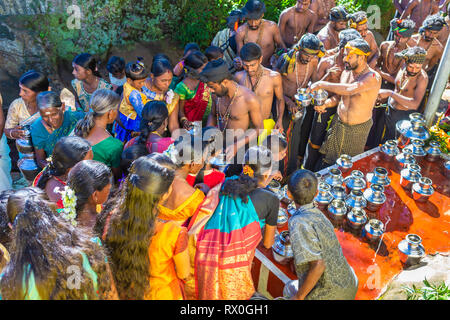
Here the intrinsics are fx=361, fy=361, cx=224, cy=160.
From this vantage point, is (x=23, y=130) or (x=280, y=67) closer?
(x=23, y=130)

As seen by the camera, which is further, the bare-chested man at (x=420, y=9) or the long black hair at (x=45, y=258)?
the bare-chested man at (x=420, y=9)

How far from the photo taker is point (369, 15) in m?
8.23

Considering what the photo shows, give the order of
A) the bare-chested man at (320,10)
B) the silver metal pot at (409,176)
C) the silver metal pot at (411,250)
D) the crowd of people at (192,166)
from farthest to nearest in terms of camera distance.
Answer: the bare-chested man at (320,10)
the silver metal pot at (409,176)
the silver metal pot at (411,250)
the crowd of people at (192,166)

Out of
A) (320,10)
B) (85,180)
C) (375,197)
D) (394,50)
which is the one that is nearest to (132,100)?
(85,180)

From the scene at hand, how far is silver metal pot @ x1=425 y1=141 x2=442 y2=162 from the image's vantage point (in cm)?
353

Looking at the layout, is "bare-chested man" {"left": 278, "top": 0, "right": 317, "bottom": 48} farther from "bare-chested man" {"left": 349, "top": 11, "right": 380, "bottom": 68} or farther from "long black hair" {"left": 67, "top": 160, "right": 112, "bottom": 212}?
"long black hair" {"left": 67, "top": 160, "right": 112, "bottom": 212}

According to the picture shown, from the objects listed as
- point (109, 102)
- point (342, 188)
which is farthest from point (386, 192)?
point (109, 102)

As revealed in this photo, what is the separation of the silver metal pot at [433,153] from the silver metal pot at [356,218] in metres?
1.31

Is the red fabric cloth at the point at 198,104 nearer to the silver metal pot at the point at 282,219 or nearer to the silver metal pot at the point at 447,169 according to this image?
the silver metal pot at the point at 282,219

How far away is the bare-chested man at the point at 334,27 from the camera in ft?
16.0

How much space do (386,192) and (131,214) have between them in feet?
7.53

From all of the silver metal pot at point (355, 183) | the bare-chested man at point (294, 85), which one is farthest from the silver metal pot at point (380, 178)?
the bare-chested man at point (294, 85)

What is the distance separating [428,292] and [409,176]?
1.18m

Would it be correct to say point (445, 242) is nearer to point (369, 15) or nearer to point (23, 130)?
point (23, 130)
